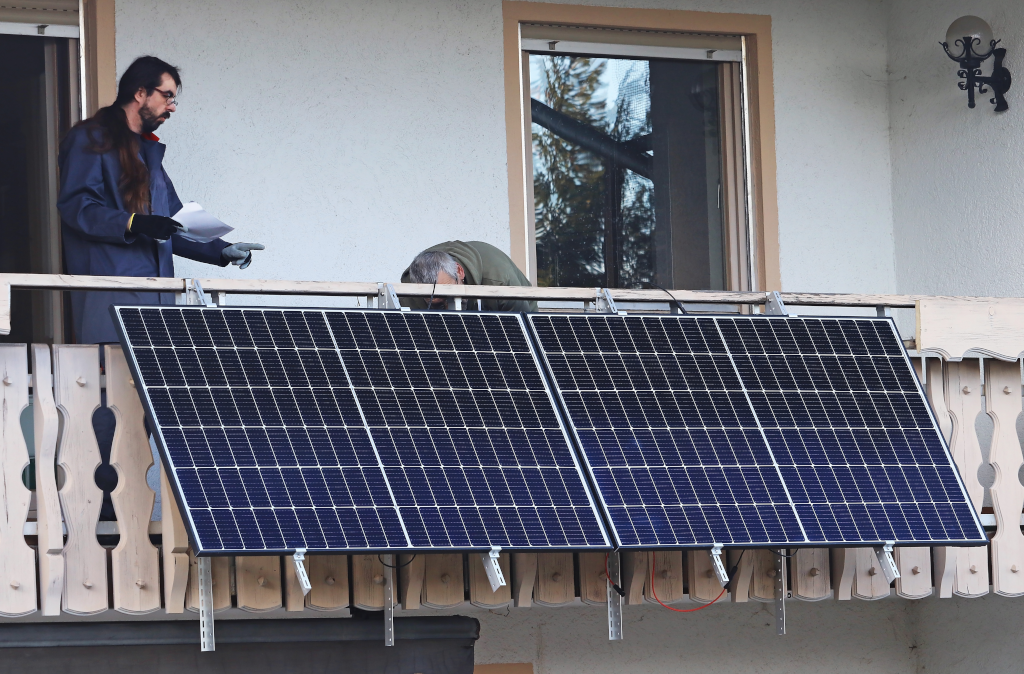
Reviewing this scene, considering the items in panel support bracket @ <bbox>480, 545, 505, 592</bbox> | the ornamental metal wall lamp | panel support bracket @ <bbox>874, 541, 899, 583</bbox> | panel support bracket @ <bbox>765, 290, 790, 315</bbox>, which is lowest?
panel support bracket @ <bbox>874, 541, 899, 583</bbox>

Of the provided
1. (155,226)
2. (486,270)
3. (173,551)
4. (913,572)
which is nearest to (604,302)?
(486,270)

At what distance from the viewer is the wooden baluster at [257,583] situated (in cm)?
539

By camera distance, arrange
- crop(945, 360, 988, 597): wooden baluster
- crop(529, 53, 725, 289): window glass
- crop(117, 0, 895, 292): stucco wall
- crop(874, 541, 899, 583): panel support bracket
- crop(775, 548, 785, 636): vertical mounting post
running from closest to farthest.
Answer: crop(874, 541, 899, 583): panel support bracket
crop(775, 548, 785, 636): vertical mounting post
crop(945, 360, 988, 597): wooden baluster
crop(117, 0, 895, 292): stucco wall
crop(529, 53, 725, 289): window glass

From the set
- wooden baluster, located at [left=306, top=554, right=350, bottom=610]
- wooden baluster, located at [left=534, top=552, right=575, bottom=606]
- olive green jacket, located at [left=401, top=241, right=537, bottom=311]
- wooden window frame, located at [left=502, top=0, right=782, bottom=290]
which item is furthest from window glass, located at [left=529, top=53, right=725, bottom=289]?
wooden baluster, located at [left=306, top=554, right=350, bottom=610]

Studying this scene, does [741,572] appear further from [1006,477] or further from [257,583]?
[257,583]

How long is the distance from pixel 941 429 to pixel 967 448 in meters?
0.20

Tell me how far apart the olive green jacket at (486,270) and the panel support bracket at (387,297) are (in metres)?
0.44

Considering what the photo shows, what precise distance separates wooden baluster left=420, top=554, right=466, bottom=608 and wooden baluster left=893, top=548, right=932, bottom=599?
1938mm

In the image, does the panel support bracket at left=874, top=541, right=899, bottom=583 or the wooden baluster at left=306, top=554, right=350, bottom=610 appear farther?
the panel support bracket at left=874, top=541, right=899, bottom=583

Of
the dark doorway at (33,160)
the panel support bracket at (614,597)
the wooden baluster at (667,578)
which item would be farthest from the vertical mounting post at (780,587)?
the dark doorway at (33,160)

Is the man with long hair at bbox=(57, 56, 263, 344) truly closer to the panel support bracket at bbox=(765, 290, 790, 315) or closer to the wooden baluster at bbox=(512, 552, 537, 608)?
the wooden baluster at bbox=(512, 552, 537, 608)

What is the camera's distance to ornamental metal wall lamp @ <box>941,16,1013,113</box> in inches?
304

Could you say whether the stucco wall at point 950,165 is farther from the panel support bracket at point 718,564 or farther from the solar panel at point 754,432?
the panel support bracket at point 718,564

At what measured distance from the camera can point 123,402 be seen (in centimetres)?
544
